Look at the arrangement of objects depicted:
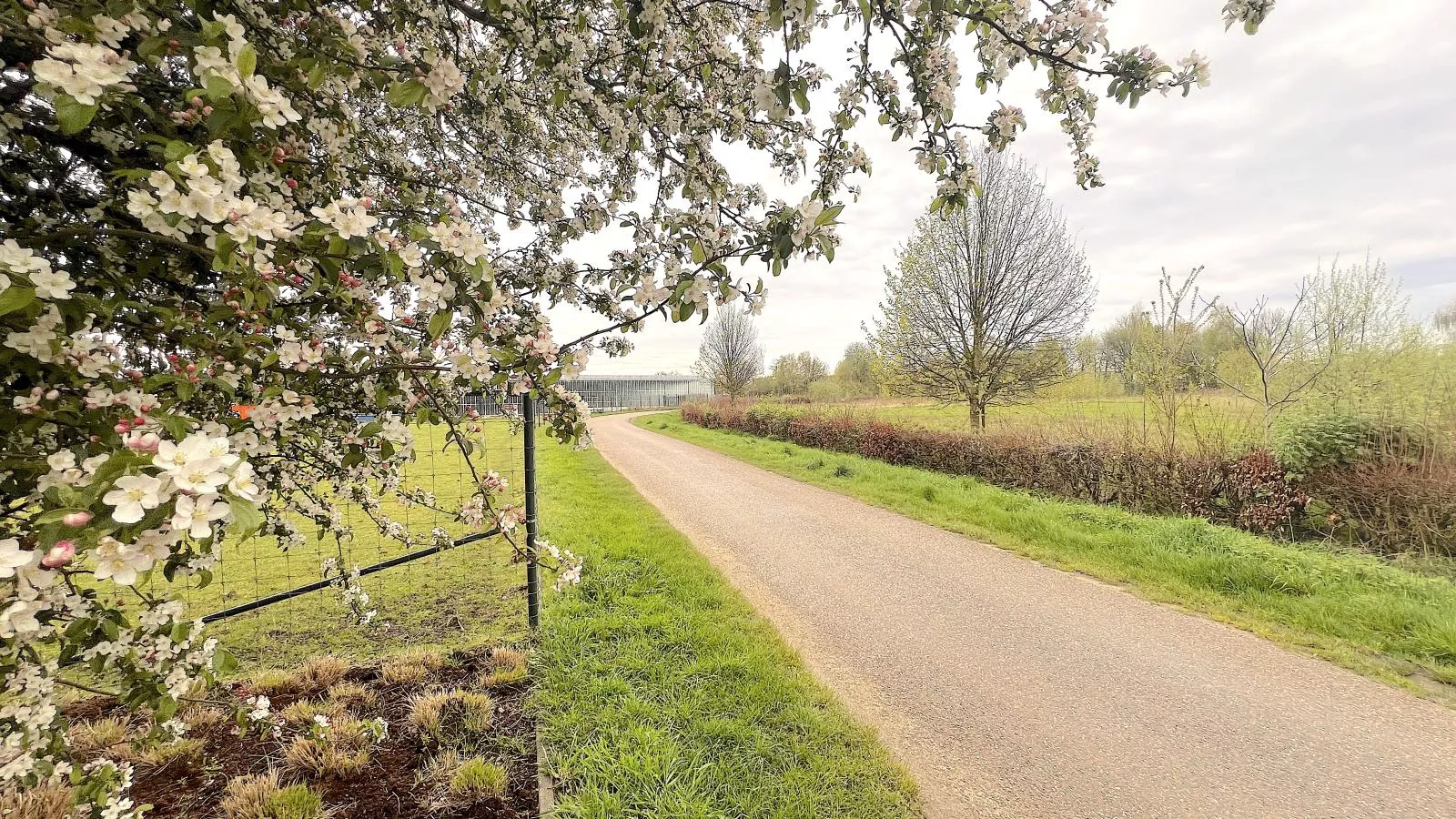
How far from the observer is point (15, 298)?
88 centimetres

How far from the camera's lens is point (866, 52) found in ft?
7.81

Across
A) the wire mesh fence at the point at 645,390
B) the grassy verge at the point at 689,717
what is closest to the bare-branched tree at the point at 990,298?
the grassy verge at the point at 689,717

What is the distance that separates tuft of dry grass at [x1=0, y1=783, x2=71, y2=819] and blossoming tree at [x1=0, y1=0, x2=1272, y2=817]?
1.65ft

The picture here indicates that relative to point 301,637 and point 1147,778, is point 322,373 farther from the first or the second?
point 1147,778

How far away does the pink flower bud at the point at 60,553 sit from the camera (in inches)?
32.4

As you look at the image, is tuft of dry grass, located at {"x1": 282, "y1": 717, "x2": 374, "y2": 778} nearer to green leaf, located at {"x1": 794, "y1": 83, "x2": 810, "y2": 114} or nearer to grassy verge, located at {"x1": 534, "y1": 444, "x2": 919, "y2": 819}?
grassy verge, located at {"x1": 534, "y1": 444, "x2": 919, "y2": 819}

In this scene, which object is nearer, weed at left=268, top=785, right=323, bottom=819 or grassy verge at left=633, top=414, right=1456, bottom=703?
weed at left=268, top=785, right=323, bottom=819

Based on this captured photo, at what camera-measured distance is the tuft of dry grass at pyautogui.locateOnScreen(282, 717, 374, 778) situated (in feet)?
8.40

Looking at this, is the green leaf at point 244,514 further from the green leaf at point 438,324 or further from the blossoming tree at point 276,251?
the green leaf at point 438,324

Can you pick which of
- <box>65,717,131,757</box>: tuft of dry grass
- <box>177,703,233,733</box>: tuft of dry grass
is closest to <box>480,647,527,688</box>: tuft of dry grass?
<box>177,703,233,733</box>: tuft of dry grass

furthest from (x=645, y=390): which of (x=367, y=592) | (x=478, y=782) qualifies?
(x=478, y=782)

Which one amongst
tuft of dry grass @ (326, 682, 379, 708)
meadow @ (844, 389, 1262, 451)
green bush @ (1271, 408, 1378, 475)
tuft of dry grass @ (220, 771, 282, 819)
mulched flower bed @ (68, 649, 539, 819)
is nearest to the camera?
tuft of dry grass @ (220, 771, 282, 819)

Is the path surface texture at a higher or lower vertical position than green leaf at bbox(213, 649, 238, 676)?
lower

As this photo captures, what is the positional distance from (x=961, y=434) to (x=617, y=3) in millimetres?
10037
